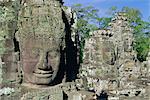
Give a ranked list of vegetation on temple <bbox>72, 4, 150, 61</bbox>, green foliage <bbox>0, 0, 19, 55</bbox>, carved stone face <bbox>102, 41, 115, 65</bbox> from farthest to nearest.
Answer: vegetation on temple <bbox>72, 4, 150, 61</bbox>, carved stone face <bbox>102, 41, 115, 65</bbox>, green foliage <bbox>0, 0, 19, 55</bbox>

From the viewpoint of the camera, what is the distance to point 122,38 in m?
19.2

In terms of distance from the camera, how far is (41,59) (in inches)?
144

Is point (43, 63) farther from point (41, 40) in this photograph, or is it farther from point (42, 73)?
point (41, 40)

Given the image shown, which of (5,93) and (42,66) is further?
(5,93)

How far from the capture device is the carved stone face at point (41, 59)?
3.67 m

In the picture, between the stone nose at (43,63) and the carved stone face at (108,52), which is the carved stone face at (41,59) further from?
the carved stone face at (108,52)

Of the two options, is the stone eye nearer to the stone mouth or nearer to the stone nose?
the stone nose

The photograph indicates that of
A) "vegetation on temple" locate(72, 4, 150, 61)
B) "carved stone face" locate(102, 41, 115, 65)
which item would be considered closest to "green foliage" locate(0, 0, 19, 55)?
"carved stone face" locate(102, 41, 115, 65)

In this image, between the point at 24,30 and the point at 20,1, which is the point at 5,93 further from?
the point at 20,1

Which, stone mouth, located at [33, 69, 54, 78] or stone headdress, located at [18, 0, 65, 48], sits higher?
stone headdress, located at [18, 0, 65, 48]

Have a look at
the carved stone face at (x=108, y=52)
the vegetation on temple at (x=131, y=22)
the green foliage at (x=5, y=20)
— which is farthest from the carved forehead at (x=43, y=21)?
the vegetation on temple at (x=131, y=22)

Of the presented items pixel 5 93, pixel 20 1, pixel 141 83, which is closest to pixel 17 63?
pixel 5 93

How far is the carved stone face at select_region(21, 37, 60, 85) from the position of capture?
3672 mm

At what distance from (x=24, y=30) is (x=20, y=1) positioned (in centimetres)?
39
